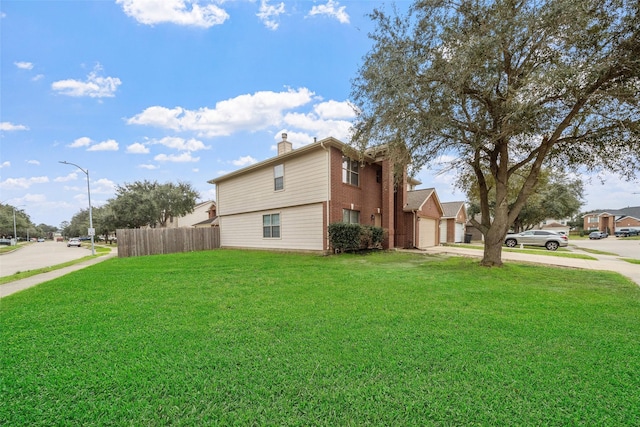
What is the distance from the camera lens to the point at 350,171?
1420 cm

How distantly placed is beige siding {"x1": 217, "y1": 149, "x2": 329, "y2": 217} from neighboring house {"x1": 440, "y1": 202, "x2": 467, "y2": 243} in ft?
47.7

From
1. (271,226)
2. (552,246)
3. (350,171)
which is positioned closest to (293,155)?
(350,171)

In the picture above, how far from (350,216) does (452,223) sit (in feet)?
46.8

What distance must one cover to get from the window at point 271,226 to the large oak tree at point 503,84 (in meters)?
7.50

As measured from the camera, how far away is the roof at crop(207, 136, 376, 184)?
12303 millimetres

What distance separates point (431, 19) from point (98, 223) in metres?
43.8

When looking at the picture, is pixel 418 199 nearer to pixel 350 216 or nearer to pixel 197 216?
pixel 350 216

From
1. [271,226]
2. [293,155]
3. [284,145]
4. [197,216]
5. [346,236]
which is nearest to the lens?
[346,236]

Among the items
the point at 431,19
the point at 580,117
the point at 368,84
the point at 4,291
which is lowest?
the point at 4,291

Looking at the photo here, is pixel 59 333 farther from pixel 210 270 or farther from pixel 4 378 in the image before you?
pixel 210 270

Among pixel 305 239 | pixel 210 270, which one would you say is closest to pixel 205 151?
pixel 305 239

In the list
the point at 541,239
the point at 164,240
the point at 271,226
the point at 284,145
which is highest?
the point at 284,145

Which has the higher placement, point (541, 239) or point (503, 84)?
point (503, 84)

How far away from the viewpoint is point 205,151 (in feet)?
68.6
